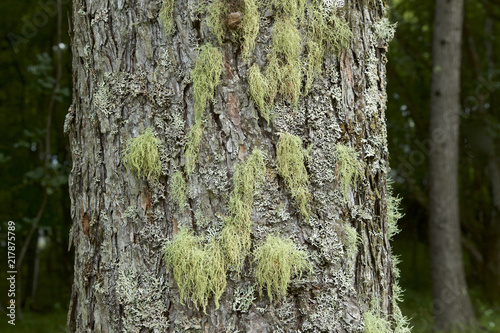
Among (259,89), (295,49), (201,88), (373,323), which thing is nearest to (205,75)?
(201,88)

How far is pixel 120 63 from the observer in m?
1.13

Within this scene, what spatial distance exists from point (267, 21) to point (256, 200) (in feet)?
1.45

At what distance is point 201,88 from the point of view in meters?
1.07

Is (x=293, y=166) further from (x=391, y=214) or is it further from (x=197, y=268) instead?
(x=391, y=214)

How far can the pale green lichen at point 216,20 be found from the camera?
108cm

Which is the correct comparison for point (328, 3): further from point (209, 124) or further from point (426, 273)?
point (426, 273)

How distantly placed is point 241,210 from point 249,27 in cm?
44

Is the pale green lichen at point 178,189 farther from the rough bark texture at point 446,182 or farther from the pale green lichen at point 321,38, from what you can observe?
the rough bark texture at point 446,182

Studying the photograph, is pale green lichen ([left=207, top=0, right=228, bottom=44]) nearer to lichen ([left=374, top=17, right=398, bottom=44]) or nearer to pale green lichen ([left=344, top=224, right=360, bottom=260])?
lichen ([left=374, top=17, right=398, bottom=44])

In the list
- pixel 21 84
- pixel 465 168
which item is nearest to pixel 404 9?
pixel 465 168

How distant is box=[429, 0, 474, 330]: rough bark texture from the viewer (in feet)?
16.5

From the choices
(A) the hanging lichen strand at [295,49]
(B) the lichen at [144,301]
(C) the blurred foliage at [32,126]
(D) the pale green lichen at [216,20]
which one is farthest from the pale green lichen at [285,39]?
(C) the blurred foliage at [32,126]

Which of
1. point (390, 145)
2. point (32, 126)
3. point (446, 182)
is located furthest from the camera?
point (390, 145)

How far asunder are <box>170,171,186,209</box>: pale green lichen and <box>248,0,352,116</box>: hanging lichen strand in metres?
0.25
